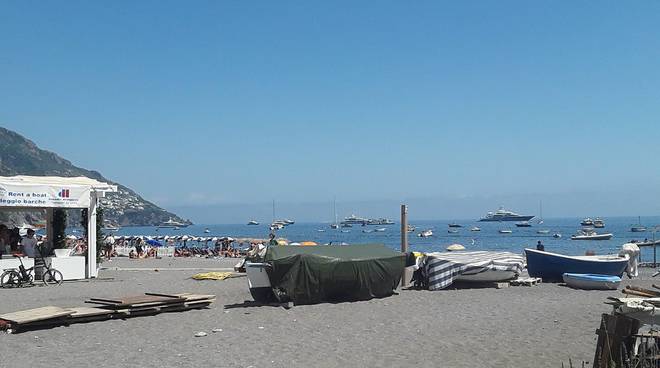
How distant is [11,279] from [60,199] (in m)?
3.31

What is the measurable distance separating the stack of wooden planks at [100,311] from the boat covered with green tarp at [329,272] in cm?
190

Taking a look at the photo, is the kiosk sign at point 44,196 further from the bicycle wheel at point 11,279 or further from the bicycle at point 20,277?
the bicycle wheel at point 11,279

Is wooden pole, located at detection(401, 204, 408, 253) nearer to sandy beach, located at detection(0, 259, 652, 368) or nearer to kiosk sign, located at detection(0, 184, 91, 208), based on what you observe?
sandy beach, located at detection(0, 259, 652, 368)

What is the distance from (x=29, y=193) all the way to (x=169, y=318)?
10023mm

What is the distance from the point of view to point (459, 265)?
21953 mm

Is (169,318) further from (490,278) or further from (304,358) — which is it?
(490,278)

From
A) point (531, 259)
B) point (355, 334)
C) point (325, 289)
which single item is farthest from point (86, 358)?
point (531, 259)

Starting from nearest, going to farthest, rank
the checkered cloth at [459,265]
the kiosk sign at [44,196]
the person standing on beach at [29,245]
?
1. the checkered cloth at [459,265]
2. the kiosk sign at [44,196]
3. the person standing on beach at [29,245]

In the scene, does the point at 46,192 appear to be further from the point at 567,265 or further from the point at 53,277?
the point at 567,265

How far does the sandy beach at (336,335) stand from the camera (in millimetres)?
11234

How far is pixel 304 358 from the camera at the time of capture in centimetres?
1134

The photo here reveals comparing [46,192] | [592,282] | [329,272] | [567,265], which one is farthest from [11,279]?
[567,265]

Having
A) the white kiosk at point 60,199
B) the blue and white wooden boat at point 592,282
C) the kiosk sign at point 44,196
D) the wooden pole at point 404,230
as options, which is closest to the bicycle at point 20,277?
the white kiosk at point 60,199

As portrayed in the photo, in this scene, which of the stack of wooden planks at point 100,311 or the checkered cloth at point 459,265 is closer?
the stack of wooden planks at point 100,311
